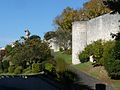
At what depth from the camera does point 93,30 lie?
47.8 meters

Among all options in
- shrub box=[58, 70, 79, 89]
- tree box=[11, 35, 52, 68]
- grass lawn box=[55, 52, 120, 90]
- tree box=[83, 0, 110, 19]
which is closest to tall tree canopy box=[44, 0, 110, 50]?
tree box=[83, 0, 110, 19]

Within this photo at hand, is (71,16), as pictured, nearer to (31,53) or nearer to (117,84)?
(31,53)

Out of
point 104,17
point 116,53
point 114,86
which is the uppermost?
point 104,17

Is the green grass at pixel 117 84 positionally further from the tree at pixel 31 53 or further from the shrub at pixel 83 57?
the tree at pixel 31 53

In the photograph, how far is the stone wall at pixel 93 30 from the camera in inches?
1649

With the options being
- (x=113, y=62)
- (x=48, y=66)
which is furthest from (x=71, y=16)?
(x=113, y=62)

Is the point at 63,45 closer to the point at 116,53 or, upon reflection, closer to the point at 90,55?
the point at 90,55

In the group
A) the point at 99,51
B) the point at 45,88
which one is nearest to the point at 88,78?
the point at 99,51

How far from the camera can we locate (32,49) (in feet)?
167

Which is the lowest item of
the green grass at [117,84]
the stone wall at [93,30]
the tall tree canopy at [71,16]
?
the green grass at [117,84]

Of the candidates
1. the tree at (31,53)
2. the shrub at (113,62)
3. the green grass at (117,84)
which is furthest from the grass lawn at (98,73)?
the tree at (31,53)

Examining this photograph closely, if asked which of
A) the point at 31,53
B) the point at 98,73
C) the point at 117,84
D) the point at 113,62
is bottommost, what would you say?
the point at 117,84

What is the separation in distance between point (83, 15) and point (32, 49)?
911 inches

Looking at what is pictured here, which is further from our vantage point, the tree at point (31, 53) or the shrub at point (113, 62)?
the tree at point (31, 53)
